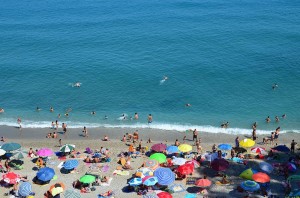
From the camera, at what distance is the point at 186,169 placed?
28281 mm

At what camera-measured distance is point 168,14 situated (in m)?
80.6

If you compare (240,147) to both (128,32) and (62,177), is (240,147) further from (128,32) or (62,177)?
(128,32)

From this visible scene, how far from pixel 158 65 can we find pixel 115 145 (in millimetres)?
22977

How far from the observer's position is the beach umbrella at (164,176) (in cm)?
2644

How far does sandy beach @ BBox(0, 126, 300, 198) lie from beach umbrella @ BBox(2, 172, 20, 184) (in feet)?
2.79

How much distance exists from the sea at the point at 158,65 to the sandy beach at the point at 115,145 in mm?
1849

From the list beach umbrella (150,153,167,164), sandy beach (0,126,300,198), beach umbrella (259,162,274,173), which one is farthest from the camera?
beach umbrella (150,153,167,164)

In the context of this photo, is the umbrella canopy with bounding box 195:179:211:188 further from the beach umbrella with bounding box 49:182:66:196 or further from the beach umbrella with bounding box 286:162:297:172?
the beach umbrella with bounding box 49:182:66:196

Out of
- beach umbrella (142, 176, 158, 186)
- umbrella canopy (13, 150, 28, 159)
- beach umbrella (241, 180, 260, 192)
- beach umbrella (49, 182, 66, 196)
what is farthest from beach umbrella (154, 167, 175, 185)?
umbrella canopy (13, 150, 28, 159)

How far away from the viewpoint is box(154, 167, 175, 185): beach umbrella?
26.4m

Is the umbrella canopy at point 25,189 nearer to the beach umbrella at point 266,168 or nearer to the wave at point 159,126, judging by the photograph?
the wave at point 159,126

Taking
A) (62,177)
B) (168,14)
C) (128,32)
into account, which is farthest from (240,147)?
(168,14)

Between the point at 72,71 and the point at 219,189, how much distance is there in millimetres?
35274

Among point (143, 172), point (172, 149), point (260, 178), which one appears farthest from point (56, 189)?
point (260, 178)
